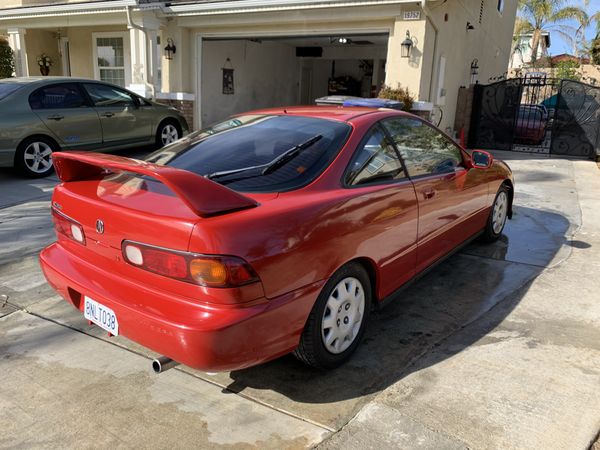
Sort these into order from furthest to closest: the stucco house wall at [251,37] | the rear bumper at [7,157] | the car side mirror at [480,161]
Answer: the stucco house wall at [251,37] < the rear bumper at [7,157] < the car side mirror at [480,161]

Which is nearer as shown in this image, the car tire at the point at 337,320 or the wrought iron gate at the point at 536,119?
the car tire at the point at 337,320

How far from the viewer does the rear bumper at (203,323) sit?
2254mm

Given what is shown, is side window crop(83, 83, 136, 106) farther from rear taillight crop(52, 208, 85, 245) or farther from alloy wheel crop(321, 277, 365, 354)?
alloy wheel crop(321, 277, 365, 354)

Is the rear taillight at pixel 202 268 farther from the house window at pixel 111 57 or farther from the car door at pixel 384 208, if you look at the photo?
the house window at pixel 111 57

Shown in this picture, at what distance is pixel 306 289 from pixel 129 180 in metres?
1.21

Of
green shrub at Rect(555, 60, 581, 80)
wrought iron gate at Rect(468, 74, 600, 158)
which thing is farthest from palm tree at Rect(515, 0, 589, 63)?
wrought iron gate at Rect(468, 74, 600, 158)

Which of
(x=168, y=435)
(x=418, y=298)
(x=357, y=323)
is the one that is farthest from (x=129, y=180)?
(x=418, y=298)

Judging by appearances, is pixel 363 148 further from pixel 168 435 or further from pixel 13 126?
pixel 13 126

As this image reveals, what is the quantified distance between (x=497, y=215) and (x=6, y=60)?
16287 mm

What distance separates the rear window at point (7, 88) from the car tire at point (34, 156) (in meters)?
0.70

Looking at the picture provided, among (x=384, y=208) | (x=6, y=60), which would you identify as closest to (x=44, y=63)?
(x=6, y=60)

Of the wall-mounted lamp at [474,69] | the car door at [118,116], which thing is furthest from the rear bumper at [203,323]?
the wall-mounted lamp at [474,69]

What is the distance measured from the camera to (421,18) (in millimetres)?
9672

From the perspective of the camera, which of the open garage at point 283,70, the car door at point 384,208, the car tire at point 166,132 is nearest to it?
the car door at point 384,208
